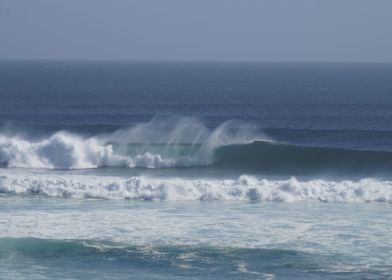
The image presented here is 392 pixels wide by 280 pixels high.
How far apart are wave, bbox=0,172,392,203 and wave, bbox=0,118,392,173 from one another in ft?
20.8

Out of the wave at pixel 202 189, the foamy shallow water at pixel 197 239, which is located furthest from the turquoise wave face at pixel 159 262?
the wave at pixel 202 189

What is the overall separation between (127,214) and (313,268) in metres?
7.78

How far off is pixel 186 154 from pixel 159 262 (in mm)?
17496

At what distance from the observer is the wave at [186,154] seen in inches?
1481

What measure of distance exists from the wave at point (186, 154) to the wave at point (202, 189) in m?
6.35

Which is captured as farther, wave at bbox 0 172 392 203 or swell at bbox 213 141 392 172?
swell at bbox 213 141 392 172

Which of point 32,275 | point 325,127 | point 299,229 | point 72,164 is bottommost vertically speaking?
point 32,275

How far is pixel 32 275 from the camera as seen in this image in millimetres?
20688

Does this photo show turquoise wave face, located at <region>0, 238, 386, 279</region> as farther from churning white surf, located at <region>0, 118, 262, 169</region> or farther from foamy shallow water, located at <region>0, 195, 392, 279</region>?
churning white surf, located at <region>0, 118, 262, 169</region>

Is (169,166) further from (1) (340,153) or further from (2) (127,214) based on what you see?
(2) (127,214)

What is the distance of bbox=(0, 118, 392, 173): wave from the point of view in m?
37.6

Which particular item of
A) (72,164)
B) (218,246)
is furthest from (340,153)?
(218,246)

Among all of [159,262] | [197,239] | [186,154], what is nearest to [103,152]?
[186,154]

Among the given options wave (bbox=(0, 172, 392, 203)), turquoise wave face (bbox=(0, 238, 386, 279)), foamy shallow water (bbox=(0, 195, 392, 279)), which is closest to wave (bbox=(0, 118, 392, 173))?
wave (bbox=(0, 172, 392, 203))
